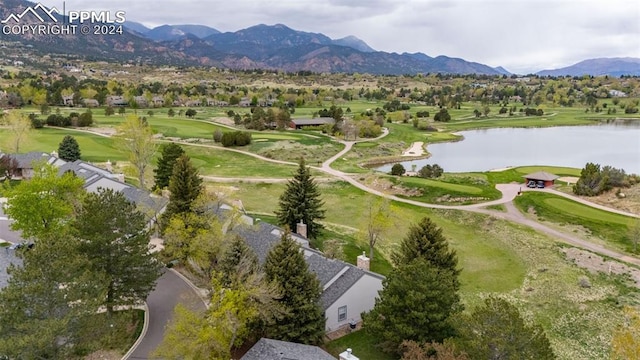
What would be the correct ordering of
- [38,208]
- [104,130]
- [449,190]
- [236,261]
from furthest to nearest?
1. [104,130]
2. [449,190]
3. [38,208]
4. [236,261]

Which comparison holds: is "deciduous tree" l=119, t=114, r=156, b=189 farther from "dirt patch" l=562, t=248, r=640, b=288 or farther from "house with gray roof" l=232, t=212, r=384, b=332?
"dirt patch" l=562, t=248, r=640, b=288

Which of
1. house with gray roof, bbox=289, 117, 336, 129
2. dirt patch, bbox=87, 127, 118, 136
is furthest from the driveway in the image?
house with gray roof, bbox=289, 117, 336, 129

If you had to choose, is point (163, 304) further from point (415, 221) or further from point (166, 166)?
point (415, 221)

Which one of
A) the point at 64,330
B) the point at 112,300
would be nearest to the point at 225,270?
the point at 112,300

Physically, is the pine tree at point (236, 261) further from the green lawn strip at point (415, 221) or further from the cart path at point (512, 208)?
the cart path at point (512, 208)

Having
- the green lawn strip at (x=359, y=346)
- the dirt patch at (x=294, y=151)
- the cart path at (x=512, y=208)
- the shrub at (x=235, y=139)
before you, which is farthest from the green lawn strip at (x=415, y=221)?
the shrub at (x=235, y=139)

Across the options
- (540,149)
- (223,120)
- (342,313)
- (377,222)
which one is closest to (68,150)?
(377,222)
